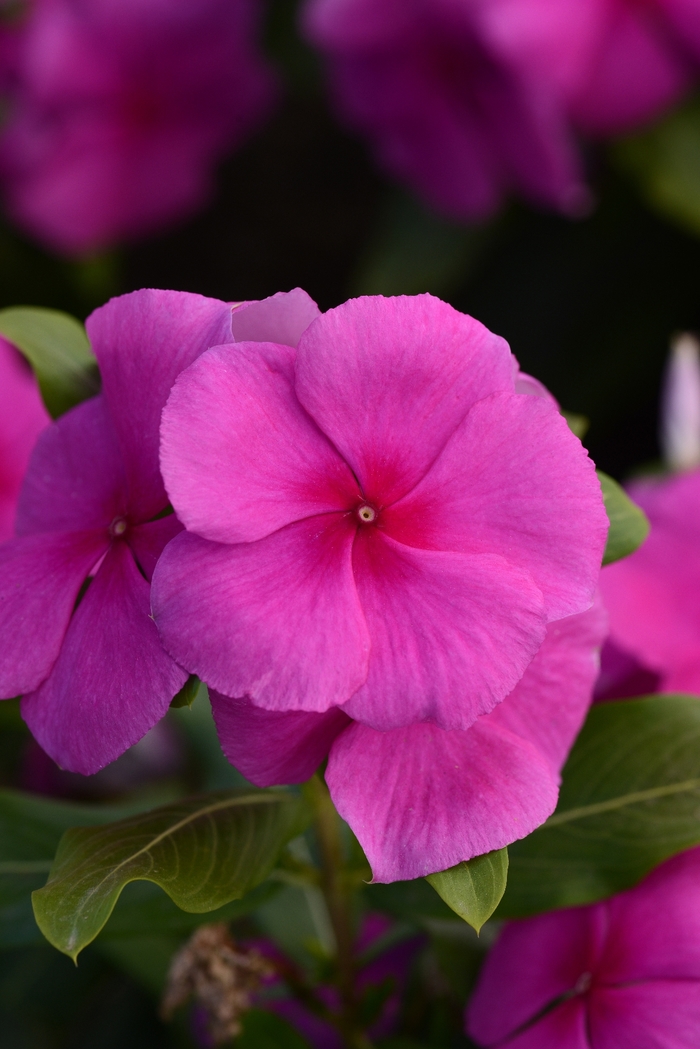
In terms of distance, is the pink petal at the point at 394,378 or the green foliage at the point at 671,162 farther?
the green foliage at the point at 671,162

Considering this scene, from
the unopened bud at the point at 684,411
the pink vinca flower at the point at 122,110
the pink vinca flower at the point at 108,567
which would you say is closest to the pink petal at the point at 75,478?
the pink vinca flower at the point at 108,567

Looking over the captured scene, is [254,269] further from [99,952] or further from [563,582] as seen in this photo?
[563,582]

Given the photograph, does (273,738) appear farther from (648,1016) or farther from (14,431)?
(14,431)

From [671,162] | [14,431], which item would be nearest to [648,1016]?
[14,431]

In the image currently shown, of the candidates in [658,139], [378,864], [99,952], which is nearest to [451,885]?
[378,864]

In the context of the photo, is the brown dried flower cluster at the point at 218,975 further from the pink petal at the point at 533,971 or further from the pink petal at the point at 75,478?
the pink petal at the point at 75,478

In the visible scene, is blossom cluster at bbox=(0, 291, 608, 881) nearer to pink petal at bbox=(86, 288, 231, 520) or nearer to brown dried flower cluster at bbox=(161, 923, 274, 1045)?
pink petal at bbox=(86, 288, 231, 520)
